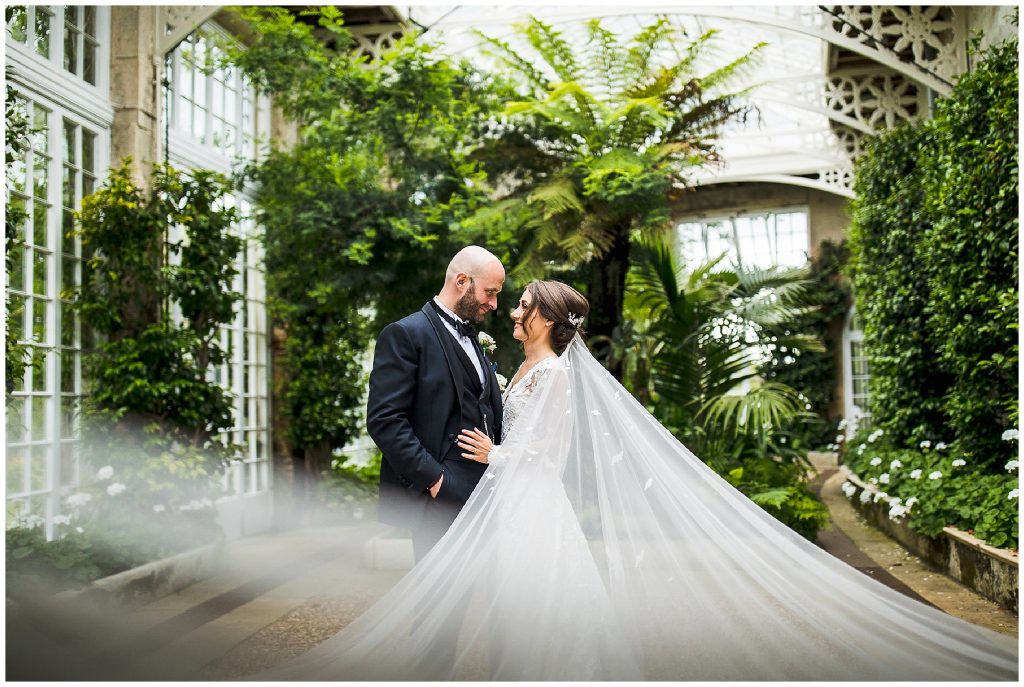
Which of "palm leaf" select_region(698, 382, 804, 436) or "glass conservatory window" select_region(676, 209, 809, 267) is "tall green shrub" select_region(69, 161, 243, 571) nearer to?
"palm leaf" select_region(698, 382, 804, 436)

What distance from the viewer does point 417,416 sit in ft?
10.4

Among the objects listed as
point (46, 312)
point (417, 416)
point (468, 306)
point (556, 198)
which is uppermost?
point (556, 198)

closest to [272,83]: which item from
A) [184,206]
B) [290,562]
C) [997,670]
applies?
[184,206]

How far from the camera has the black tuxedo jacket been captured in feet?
9.98

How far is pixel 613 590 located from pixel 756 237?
13847mm

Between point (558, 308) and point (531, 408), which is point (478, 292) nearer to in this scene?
point (558, 308)

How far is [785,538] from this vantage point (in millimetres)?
3191

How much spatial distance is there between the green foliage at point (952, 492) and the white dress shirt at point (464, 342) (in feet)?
9.48

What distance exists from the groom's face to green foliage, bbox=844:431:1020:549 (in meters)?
2.93

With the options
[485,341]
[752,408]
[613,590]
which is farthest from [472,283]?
[752,408]

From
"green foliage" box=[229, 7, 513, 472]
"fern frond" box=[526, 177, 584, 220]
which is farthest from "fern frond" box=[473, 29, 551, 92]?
"fern frond" box=[526, 177, 584, 220]

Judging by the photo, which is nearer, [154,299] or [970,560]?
[970,560]

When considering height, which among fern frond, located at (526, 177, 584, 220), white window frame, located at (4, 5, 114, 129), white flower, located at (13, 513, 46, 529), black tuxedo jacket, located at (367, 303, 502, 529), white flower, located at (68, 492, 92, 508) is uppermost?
white window frame, located at (4, 5, 114, 129)

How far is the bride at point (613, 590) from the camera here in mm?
2896
